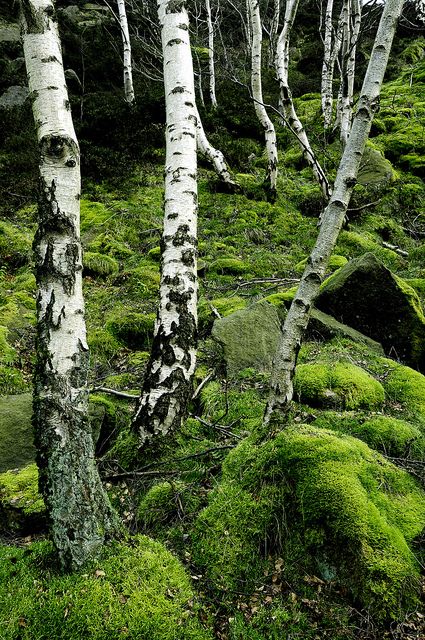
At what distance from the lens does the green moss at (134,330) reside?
5672 mm

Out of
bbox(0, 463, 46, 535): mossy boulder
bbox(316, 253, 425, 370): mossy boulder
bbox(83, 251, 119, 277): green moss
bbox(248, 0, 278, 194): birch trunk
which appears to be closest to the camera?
bbox(0, 463, 46, 535): mossy boulder

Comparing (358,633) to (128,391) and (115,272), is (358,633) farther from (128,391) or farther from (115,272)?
(115,272)

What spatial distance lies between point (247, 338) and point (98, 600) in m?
3.21

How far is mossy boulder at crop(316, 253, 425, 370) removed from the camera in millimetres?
5141

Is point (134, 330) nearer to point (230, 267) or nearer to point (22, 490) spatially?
point (230, 267)

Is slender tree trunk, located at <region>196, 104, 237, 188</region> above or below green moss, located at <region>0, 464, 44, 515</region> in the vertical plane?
above

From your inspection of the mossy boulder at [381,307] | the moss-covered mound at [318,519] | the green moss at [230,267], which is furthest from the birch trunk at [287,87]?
the moss-covered mound at [318,519]

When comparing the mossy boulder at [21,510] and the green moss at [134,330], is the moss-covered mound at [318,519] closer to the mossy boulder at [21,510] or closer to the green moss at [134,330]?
the mossy boulder at [21,510]

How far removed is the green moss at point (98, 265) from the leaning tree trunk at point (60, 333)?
530 cm

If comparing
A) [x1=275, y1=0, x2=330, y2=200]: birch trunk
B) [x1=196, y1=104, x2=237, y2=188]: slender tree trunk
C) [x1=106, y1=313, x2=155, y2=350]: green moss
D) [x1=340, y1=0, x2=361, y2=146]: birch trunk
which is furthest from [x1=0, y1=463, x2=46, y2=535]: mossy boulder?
[x1=340, y1=0, x2=361, y2=146]: birch trunk

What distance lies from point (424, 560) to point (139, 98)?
15188 millimetres

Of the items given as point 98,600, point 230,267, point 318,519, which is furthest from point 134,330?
point 98,600

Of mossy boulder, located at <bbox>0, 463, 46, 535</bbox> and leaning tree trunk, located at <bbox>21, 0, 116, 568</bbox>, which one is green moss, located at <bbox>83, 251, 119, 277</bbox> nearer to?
mossy boulder, located at <bbox>0, 463, 46, 535</bbox>

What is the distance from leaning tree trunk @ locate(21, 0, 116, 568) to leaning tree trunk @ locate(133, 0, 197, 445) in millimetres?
1166
